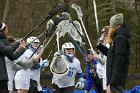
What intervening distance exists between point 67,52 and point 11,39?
133cm

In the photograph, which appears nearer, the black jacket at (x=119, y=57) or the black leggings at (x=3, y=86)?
the black jacket at (x=119, y=57)

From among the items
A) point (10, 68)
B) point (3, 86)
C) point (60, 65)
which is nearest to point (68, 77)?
point (60, 65)

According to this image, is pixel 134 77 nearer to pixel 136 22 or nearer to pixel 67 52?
pixel 67 52

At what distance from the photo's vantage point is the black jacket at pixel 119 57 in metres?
6.96

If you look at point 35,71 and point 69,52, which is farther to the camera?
point 69,52

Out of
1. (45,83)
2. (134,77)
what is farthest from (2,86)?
(134,77)

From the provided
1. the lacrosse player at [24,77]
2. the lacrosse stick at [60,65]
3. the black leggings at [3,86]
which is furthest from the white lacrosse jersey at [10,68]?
the black leggings at [3,86]

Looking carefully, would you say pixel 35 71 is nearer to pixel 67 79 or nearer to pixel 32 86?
pixel 32 86

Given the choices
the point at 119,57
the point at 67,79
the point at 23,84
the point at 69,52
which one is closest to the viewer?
the point at 119,57

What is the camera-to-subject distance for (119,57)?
695 centimetres

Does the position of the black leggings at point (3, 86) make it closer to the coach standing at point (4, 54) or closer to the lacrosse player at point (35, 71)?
the coach standing at point (4, 54)

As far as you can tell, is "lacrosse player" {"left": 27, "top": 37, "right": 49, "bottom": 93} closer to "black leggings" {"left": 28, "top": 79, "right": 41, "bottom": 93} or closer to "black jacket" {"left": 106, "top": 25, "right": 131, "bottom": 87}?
"black leggings" {"left": 28, "top": 79, "right": 41, "bottom": 93}

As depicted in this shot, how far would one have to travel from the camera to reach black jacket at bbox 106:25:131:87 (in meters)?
6.96

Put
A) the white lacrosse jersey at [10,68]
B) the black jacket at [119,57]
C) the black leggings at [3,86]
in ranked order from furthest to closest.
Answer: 1. the white lacrosse jersey at [10,68]
2. the black leggings at [3,86]
3. the black jacket at [119,57]
